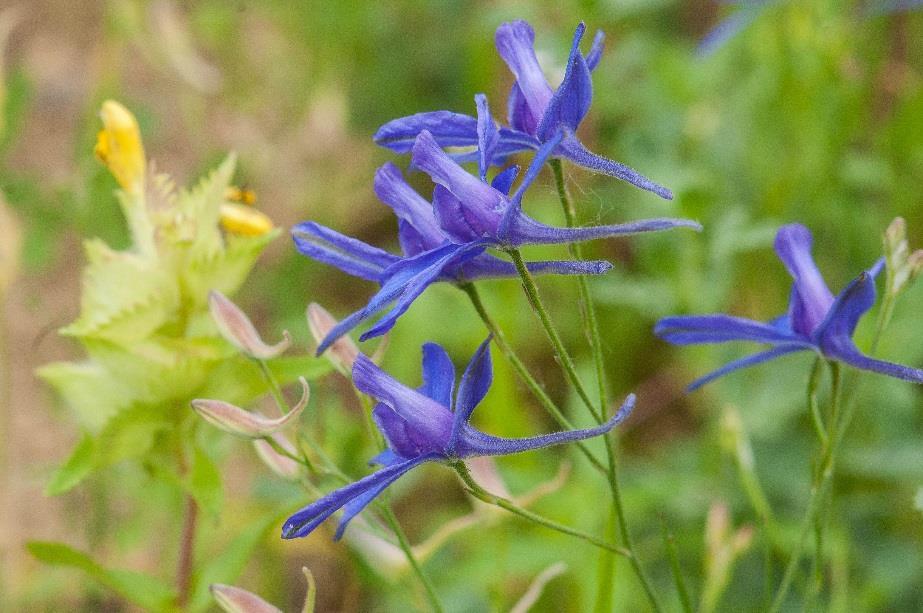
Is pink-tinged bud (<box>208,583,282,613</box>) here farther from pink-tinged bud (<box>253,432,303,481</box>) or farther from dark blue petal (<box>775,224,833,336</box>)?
dark blue petal (<box>775,224,833,336</box>)

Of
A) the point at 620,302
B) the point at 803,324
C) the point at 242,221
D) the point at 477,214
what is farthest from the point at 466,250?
the point at 620,302

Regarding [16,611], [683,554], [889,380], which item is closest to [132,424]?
[16,611]

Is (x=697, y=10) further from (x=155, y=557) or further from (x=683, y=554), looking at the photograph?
(x=155, y=557)

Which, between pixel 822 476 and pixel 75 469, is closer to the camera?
pixel 822 476

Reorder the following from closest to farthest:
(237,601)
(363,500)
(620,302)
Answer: (363,500) → (237,601) → (620,302)

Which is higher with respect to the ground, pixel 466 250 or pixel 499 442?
pixel 466 250

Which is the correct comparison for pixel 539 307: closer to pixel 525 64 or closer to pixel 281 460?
pixel 525 64
